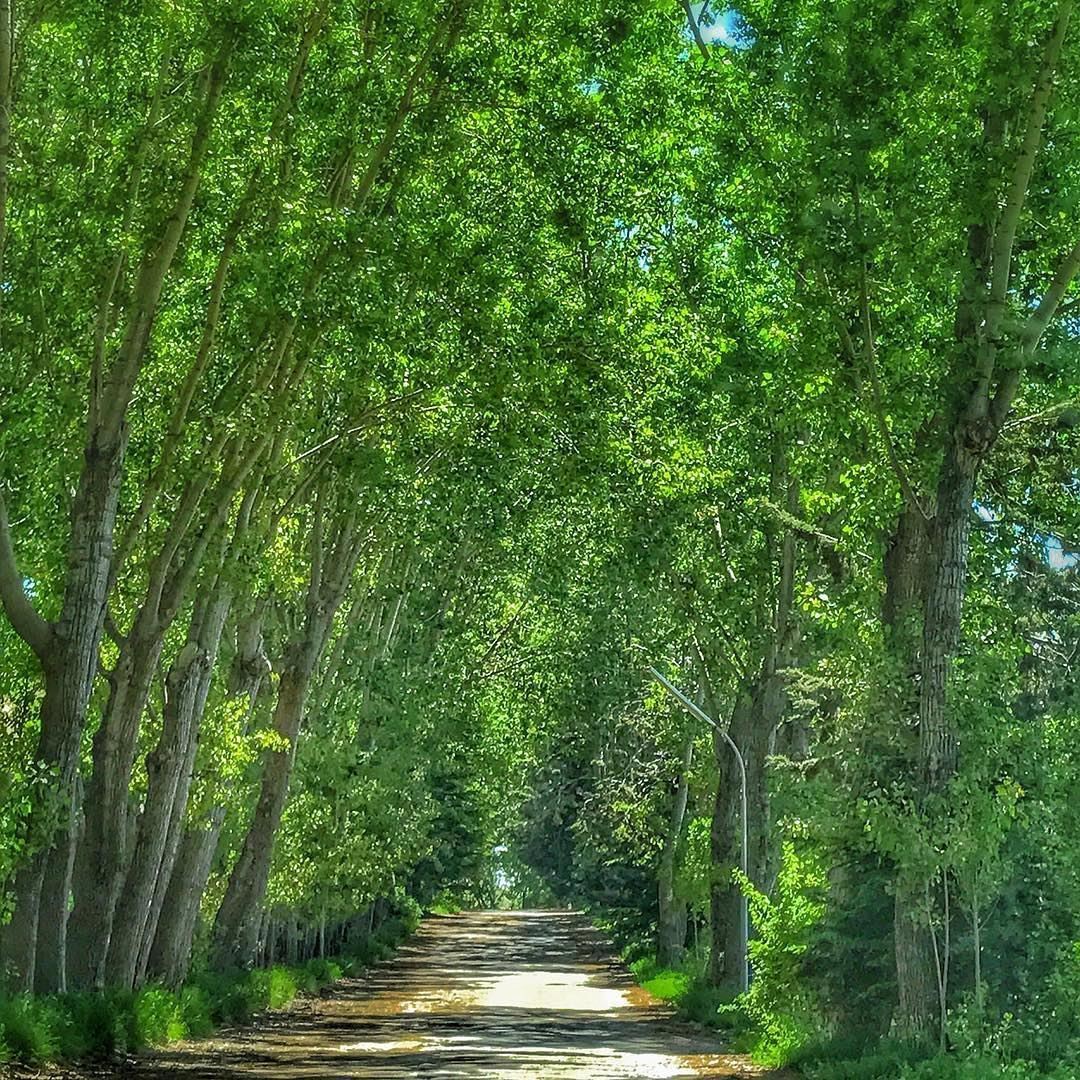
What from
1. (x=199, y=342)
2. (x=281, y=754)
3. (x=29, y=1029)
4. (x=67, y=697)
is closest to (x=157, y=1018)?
(x=29, y=1029)

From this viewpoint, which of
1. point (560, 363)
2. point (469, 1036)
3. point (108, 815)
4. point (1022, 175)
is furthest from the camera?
point (469, 1036)

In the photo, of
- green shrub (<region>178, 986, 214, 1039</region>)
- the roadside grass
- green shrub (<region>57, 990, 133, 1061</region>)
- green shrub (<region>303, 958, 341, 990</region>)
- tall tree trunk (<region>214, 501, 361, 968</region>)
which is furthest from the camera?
green shrub (<region>303, 958, 341, 990</region>)

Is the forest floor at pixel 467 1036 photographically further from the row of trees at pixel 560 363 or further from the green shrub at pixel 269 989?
the row of trees at pixel 560 363

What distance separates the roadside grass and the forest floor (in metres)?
0.36

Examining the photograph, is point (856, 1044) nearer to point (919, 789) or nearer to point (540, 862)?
point (919, 789)

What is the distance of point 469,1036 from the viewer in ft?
90.2

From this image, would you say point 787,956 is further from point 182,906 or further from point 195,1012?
point 182,906

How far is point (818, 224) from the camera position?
57.5ft

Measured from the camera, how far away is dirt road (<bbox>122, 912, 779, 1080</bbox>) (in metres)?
21.1

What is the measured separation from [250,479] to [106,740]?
3.92 metres

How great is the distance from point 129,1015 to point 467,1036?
7.71 m

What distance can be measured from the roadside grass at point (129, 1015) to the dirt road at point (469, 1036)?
44cm

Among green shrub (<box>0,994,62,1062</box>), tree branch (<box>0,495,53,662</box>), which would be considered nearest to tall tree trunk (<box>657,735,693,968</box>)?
green shrub (<box>0,994,62,1062</box>)

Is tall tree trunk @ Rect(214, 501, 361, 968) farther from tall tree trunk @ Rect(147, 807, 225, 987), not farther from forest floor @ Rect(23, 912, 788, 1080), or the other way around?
tall tree trunk @ Rect(147, 807, 225, 987)
